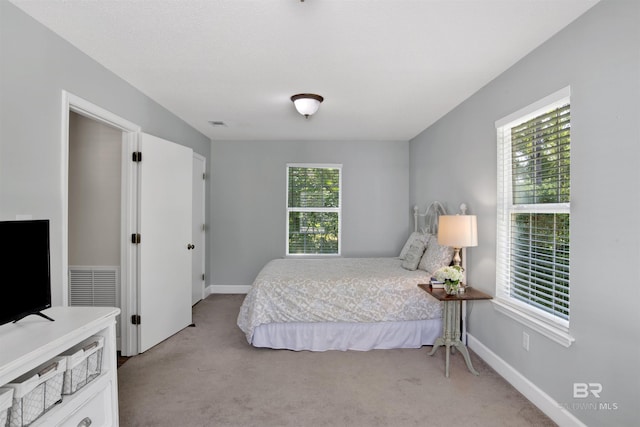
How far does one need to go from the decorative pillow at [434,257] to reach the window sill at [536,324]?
66 centimetres

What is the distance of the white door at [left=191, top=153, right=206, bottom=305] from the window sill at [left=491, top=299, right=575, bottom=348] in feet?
12.6

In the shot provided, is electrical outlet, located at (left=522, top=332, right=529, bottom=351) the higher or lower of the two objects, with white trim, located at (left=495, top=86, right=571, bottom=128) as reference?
lower

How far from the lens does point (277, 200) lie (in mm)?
5328

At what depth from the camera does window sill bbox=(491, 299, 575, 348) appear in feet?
6.61

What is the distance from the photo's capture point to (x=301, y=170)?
17.6ft

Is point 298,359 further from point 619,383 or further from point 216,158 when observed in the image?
point 216,158

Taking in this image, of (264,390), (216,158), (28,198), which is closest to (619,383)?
(264,390)

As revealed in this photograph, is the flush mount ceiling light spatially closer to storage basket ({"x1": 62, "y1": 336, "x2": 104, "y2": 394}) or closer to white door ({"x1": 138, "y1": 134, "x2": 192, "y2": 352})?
white door ({"x1": 138, "y1": 134, "x2": 192, "y2": 352})

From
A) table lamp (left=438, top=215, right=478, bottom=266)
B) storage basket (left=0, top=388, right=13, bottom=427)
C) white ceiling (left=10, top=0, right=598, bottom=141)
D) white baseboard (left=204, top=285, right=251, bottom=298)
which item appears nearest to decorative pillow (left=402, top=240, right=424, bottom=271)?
table lamp (left=438, top=215, right=478, bottom=266)

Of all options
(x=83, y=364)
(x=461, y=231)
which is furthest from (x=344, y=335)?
(x=83, y=364)

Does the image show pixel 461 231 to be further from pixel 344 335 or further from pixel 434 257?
pixel 344 335

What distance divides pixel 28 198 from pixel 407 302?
10.0 ft

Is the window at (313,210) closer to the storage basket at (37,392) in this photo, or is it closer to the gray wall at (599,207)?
the gray wall at (599,207)

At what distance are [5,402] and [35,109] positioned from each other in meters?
1.65
